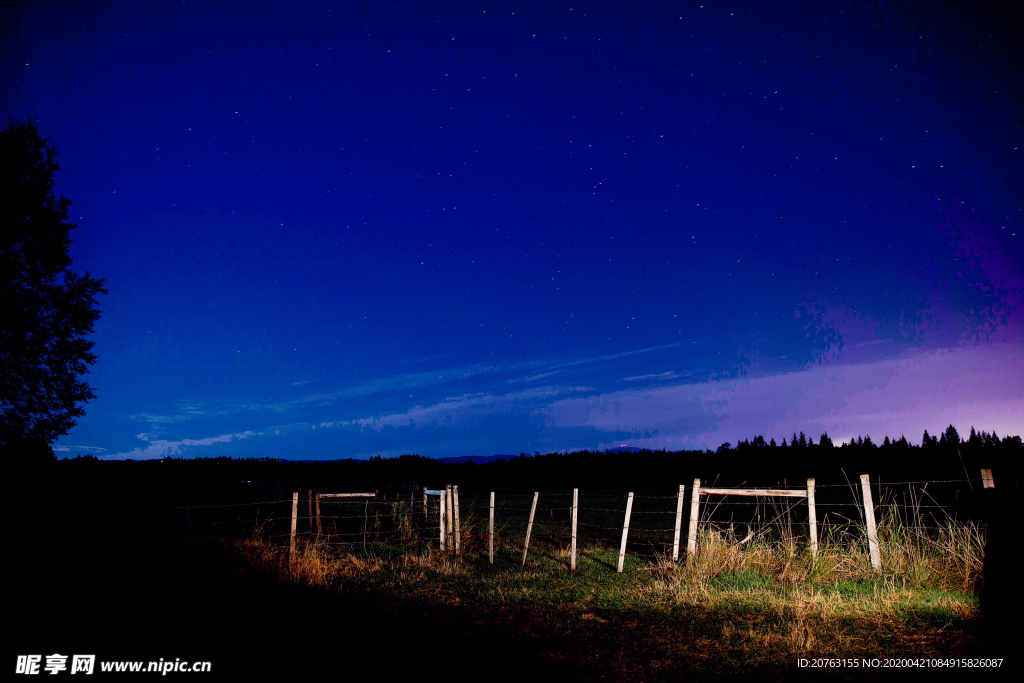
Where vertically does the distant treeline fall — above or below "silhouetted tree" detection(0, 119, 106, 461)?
below

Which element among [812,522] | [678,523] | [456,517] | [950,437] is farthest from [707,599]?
[950,437]

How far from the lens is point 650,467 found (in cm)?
5050

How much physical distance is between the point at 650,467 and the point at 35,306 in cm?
4540

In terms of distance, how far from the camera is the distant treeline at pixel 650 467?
42.2 meters

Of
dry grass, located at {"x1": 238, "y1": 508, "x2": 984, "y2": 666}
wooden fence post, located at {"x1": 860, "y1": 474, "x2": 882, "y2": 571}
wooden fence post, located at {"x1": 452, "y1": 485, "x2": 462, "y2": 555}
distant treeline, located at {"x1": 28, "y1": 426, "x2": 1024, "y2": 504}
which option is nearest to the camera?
dry grass, located at {"x1": 238, "y1": 508, "x2": 984, "y2": 666}

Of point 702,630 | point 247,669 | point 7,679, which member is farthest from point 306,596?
point 702,630

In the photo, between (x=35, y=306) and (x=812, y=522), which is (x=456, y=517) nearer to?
(x=812, y=522)

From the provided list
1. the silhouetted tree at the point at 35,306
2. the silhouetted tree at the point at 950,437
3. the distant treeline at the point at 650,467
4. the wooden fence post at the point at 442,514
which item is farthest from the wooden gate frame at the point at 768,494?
the silhouetted tree at the point at 950,437

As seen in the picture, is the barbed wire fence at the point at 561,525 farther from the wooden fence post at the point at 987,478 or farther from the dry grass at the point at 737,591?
the dry grass at the point at 737,591

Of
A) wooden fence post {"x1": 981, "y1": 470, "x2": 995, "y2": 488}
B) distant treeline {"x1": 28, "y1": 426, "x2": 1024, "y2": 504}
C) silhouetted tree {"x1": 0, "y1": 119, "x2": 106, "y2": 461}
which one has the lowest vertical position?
distant treeline {"x1": 28, "y1": 426, "x2": 1024, "y2": 504}

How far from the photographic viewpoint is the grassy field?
601 centimetres

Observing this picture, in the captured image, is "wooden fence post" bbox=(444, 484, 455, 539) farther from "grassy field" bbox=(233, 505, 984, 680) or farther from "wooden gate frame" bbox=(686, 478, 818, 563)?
"wooden gate frame" bbox=(686, 478, 818, 563)

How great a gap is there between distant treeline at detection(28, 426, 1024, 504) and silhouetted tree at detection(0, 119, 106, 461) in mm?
17782

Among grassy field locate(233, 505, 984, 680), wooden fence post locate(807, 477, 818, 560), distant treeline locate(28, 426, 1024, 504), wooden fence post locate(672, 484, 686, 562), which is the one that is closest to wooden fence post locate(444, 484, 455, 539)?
grassy field locate(233, 505, 984, 680)
